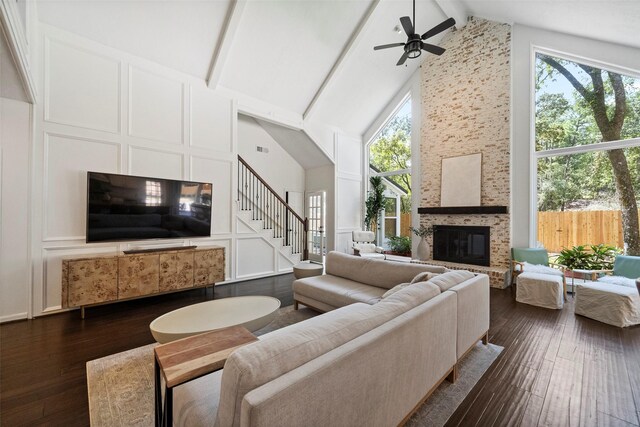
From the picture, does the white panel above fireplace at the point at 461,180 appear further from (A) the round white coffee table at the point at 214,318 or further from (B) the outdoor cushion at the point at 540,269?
(A) the round white coffee table at the point at 214,318

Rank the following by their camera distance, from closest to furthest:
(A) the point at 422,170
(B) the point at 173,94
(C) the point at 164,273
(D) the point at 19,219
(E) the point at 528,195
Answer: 1. (D) the point at 19,219
2. (C) the point at 164,273
3. (B) the point at 173,94
4. (E) the point at 528,195
5. (A) the point at 422,170

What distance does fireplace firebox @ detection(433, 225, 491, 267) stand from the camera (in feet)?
19.0

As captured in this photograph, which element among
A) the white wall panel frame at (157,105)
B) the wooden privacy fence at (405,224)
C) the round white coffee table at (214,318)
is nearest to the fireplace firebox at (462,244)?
the wooden privacy fence at (405,224)

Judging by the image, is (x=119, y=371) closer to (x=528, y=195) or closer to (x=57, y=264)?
(x=57, y=264)

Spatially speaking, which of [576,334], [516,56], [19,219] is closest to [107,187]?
[19,219]

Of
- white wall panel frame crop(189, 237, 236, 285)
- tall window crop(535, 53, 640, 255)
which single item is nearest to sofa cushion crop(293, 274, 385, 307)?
white wall panel frame crop(189, 237, 236, 285)

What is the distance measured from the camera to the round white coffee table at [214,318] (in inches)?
86.5

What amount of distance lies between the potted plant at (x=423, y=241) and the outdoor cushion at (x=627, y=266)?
3.05 metres

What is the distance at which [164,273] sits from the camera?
160 inches

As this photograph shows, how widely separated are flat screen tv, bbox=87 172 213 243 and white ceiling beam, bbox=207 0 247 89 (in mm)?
1974

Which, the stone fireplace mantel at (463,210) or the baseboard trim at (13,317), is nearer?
the baseboard trim at (13,317)

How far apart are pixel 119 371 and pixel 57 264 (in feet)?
7.64

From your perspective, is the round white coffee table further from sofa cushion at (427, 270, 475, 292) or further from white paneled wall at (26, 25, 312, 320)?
white paneled wall at (26, 25, 312, 320)

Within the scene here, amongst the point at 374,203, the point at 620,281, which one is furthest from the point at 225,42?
the point at 620,281
